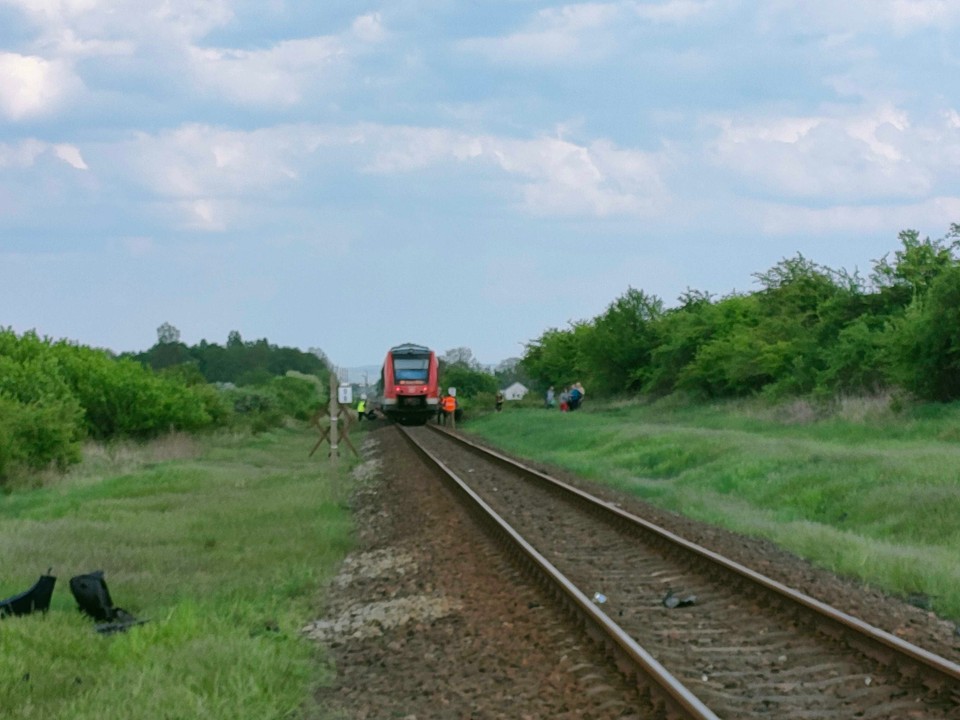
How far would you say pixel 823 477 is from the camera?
762 inches

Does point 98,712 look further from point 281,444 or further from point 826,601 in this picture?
point 281,444

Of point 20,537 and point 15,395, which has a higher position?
point 15,395

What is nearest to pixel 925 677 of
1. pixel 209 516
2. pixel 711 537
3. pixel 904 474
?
pixel 711 537

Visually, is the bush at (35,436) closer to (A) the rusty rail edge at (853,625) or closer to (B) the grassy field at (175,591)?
(B) the grassy field at (175,591)

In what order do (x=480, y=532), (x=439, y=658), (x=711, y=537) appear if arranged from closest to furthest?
(x=439, y=658), (x=711, y=537), (x=480, y=532)

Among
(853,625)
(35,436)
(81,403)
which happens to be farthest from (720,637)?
(81,403)

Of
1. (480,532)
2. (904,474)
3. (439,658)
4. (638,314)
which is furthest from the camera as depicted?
(638,314)

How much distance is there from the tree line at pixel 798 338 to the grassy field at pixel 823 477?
6.01 ft

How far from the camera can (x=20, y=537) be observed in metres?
15.8

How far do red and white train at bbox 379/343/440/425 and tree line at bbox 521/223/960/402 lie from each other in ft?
38.2

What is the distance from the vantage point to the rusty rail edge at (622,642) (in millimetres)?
6595

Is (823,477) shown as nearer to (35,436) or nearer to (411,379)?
(35,436)

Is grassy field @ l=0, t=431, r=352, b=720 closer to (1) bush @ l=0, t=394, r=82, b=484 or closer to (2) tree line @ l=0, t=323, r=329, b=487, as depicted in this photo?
(1) bush @ l=0, t=394, r=82, b=484

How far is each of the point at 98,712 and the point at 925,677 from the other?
494 centimetres
